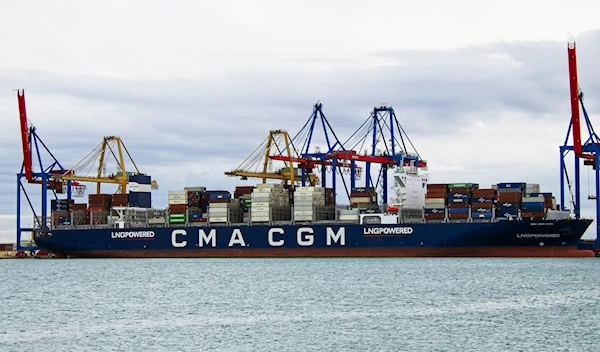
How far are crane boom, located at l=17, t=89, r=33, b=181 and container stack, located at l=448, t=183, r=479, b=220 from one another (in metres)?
34.8

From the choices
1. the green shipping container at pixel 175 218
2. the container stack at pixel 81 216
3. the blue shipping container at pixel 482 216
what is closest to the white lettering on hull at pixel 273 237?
the green shipping container at pixel 175 218

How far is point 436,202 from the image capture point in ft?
217

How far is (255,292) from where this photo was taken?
142 feet

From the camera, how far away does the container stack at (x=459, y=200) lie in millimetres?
64875

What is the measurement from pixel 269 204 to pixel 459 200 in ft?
45.2

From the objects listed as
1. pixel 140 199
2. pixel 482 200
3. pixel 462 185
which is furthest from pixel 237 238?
pixel 482 200

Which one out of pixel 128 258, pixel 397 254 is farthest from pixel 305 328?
pixel 128 258

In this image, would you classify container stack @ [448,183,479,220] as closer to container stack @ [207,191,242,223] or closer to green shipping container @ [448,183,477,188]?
green shipping container @ [448,183,477,188]

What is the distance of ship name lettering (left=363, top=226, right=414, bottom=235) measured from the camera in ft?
219

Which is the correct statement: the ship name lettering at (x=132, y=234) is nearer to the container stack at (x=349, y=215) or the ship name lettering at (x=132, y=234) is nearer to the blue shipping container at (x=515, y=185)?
the container stack at (x=349, y=215)

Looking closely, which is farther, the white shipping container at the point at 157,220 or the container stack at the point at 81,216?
the container stack at the point at 81,216

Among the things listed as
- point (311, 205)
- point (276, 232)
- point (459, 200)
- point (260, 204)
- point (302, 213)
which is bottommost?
point (276, 232)

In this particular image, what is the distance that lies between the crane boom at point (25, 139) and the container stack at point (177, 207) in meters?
13.1

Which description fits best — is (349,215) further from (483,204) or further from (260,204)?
(483,204)
